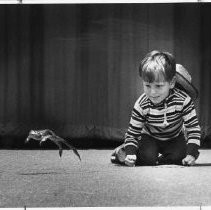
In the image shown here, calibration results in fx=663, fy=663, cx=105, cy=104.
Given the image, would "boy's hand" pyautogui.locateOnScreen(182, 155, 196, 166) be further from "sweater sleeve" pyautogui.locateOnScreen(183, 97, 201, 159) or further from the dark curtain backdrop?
the dark curtain backdrop

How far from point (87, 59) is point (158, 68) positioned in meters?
1.85

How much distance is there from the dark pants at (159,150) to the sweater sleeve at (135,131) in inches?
3.2

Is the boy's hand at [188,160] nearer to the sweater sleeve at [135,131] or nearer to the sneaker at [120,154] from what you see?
the sweater sleeve at [135,131]

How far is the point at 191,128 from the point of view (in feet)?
18.4

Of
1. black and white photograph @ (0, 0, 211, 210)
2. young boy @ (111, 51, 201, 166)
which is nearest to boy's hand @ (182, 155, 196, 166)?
young boy @ (111, 51, 201, 166)

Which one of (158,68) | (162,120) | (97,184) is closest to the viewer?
(97,184)

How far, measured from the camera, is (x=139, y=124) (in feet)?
18.3

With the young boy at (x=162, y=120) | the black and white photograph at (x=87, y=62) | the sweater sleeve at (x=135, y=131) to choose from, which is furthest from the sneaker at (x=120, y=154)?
the black and white photograph at (x=87, y=62)

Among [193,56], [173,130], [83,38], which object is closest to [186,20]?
[193,56]

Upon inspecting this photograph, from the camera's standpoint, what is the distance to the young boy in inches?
214

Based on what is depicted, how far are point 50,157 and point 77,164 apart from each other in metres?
0.68

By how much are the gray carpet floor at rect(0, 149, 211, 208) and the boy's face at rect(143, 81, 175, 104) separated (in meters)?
0.57

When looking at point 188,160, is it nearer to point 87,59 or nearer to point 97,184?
point 97,184

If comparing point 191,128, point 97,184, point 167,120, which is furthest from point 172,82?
point 97,184
